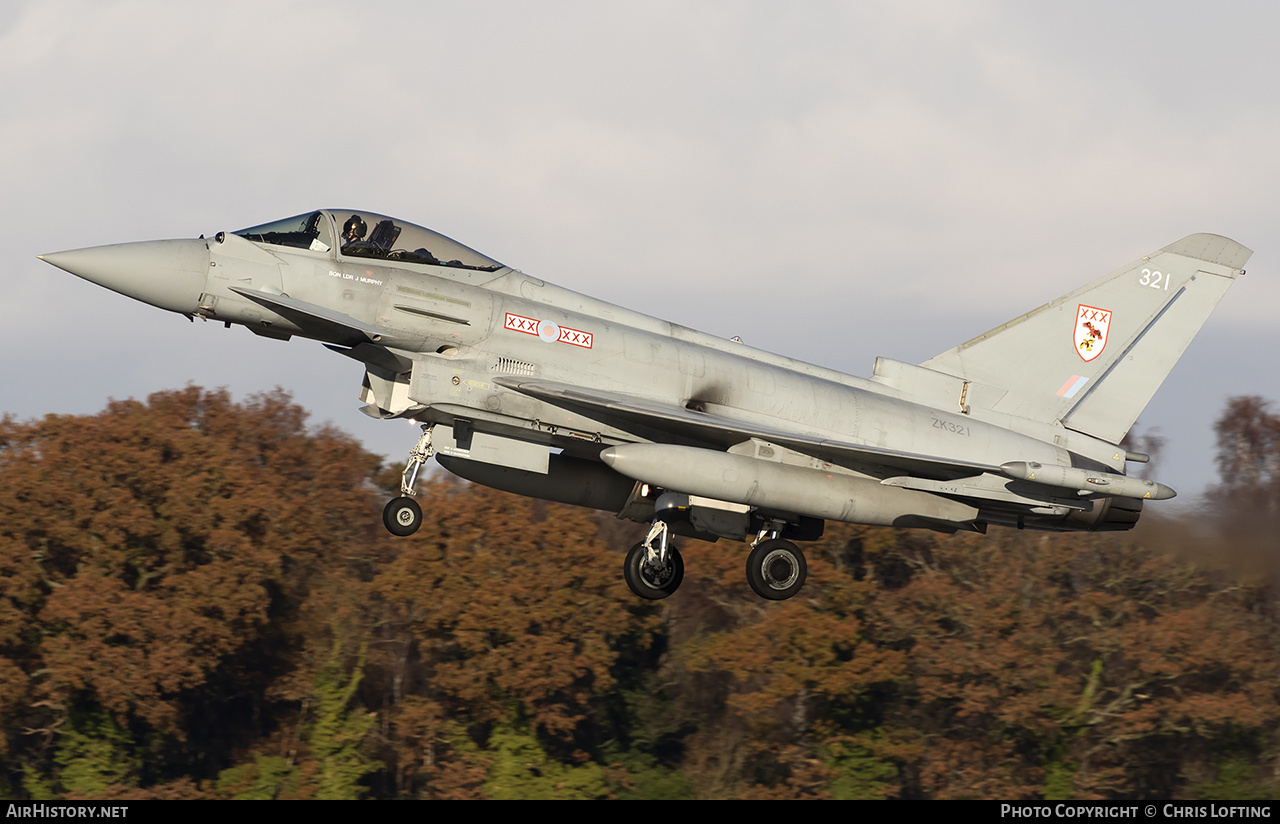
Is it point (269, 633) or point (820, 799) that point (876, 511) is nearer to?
point (820, 799)

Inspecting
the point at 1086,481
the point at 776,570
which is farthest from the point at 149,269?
the point at 1086,481

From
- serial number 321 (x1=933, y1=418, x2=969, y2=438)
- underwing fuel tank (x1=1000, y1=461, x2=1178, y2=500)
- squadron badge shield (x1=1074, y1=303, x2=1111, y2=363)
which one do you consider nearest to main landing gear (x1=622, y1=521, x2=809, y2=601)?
serial number 321 (x1=933, y1=418, x2=969, y2=438)

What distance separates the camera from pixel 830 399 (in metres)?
16.6

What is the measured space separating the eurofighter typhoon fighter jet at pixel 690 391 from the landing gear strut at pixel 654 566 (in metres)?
0.03

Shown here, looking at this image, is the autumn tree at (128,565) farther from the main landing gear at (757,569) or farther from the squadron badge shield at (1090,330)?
the squadron badge shield at (1090,330)

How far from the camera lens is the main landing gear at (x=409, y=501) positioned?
1499 centimetres

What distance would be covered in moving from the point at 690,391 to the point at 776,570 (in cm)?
279

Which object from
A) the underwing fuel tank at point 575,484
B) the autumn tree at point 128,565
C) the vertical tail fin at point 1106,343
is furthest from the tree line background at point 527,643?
the underwing fuel tank at point 575,484

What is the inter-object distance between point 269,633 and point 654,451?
3529cm

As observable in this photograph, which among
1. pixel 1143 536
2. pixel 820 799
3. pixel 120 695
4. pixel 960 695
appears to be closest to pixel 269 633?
pixel 120 695

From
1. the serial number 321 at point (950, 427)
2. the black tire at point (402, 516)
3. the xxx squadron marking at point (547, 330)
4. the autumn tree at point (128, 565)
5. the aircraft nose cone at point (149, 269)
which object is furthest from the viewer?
the autumn tree at point (128, 565)

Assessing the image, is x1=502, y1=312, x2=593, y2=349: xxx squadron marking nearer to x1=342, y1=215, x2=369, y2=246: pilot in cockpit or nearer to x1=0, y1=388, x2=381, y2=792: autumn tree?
x1=342, y1=215, x2=369, y2=246: pilot in cockpit

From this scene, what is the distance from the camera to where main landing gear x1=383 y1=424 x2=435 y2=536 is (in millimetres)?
14992

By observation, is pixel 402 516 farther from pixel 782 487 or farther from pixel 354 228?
pixel 782 487
